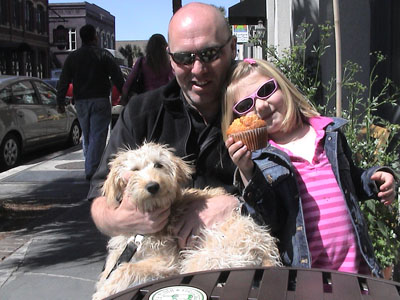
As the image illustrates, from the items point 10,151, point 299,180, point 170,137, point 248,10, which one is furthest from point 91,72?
point 248,10


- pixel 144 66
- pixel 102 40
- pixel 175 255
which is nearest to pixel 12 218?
pixel 144 66

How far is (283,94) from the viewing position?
7.57 feet

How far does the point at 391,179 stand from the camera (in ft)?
7.61

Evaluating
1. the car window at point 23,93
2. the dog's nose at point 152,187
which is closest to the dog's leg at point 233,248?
the dog's nose at point 152,187

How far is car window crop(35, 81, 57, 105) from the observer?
439 inches

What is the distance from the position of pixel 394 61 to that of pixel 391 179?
3.51m

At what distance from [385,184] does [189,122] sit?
3.42 ft

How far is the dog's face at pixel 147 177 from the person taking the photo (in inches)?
82.4

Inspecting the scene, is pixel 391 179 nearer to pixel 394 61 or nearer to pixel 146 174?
pixel 146 174

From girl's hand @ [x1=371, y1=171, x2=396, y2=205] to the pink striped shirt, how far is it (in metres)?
0.26

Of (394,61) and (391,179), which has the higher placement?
(394,61)

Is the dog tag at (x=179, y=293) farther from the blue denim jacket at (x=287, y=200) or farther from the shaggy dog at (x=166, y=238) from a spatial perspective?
the blue denim jacket at (x=287, y=200)

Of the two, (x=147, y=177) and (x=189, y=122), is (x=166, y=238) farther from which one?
(x=189, y=122)

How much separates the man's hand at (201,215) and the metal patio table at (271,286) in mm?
442
